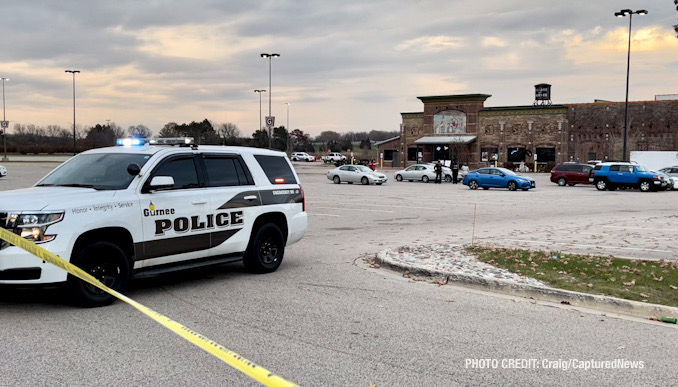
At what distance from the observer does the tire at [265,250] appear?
353 inches

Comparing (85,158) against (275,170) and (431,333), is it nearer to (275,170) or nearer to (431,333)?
(275,170)

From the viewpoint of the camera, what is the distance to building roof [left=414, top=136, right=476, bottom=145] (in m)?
67.3

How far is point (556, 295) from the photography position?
769 centimetres

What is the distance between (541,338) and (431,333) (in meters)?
1.09

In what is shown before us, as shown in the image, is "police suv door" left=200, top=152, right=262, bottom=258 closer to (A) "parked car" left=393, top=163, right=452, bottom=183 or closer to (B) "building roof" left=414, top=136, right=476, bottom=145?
(A) "parked car" left=393, top=163, right=452, bottom=183

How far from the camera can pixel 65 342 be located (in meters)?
5.61

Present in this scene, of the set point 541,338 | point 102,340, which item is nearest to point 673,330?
point 541,338

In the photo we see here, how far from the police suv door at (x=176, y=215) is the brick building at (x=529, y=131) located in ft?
193

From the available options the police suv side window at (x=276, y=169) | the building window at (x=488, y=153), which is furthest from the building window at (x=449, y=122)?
the police suv side window at (x=276, y=169)

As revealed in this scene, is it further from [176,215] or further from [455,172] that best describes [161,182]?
[455,172]

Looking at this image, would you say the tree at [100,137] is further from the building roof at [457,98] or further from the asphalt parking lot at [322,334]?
the asphalt parking lot at [322,334]

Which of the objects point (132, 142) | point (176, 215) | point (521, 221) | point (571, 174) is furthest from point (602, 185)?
point (176, 215)

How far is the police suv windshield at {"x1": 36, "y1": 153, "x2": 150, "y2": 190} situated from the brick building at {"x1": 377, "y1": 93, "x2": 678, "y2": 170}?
59.3 meters

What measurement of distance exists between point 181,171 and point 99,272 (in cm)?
175
